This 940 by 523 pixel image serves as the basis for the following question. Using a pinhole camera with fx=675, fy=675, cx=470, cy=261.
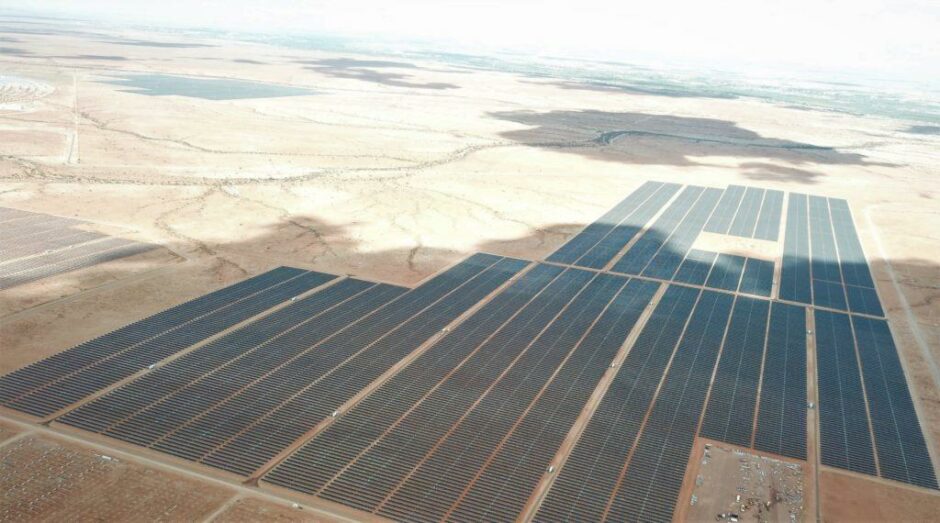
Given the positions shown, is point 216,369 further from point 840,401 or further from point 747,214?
point 747,214

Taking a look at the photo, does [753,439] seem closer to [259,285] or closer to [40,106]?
[259,285]

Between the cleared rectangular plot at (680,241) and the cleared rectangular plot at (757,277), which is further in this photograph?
the cleared rectangular plot at (680,241)

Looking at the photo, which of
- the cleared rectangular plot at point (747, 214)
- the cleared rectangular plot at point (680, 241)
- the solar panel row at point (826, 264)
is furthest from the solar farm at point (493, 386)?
the cleared rectangular plot at point (747, 214)

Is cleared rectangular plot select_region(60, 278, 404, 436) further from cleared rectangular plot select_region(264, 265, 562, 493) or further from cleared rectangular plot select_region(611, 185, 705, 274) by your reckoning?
cleared rectangular plot select_region(611, 185, 705, 274)

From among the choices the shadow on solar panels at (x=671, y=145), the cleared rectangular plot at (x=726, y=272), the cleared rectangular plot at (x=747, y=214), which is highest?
the shadow on solar panels at (x=671, y=145)

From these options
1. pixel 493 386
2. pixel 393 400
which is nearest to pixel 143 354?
pixel 393 400

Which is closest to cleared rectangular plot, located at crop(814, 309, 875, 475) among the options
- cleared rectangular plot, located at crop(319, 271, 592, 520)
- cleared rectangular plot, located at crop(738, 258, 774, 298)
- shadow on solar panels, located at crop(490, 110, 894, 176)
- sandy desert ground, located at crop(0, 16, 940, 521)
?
sandy desert ground, located at crop(0, 16, 940, 521)

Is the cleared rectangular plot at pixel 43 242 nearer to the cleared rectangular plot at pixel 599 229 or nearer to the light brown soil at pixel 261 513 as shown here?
the light brown soil at pixel 261 513
